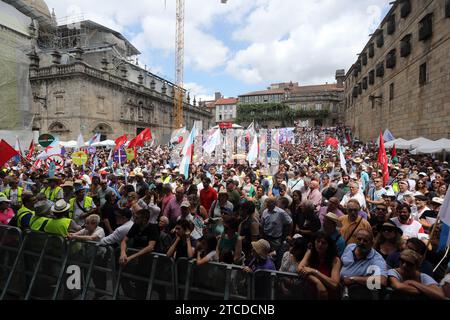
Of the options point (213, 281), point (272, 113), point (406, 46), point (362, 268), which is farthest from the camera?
point (272, 113)

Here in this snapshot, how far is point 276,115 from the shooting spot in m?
72.9

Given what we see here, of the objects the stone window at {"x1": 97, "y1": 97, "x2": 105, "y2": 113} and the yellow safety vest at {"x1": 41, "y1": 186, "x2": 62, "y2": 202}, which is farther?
the stone window at {"x1": 97, "y1": 97, "x2": 105, "y2": 113}

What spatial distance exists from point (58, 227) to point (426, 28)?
19.5 metres

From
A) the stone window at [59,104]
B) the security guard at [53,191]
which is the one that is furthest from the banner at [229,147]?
the stone window at [59,104]

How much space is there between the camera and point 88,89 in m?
30.1

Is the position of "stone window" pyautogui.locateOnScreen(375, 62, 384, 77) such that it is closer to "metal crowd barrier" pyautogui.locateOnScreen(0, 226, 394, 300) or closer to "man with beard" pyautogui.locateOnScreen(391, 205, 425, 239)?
"man with beard" pyautogui.locateOnScreen(391, 205, 425, 239)

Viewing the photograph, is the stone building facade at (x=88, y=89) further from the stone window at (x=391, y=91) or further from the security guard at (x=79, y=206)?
the stone window at (x=391, y=91)

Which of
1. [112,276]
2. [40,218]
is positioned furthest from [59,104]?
[112,276]

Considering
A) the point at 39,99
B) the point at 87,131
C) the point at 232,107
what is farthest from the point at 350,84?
the point at 232,107

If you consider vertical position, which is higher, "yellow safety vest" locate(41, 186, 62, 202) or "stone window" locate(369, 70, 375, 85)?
"stone window" locate(369, 70, 375, 85)

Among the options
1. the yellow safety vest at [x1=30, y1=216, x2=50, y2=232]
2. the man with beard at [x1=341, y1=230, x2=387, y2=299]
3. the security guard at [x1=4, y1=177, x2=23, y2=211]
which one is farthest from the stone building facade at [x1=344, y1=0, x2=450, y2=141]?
the security guard at [x1=4, y1=177, x2=23, y2=211]

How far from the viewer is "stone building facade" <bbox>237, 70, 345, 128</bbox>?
6969cm

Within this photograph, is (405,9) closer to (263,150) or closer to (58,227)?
(263,150)

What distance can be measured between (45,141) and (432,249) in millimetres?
12819
